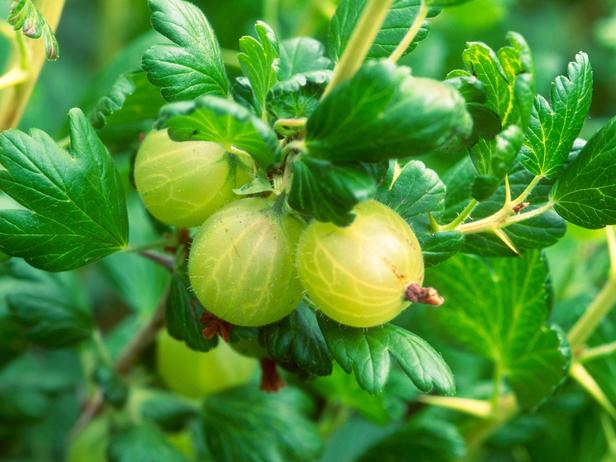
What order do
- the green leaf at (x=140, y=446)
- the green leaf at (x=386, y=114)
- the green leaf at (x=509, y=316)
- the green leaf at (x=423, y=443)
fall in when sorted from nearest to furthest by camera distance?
1. the green leaf at (x=386, y=114)
2. the green leaf at (x=509, y=316)
3. the green leaf at (x=140, y=446)
4. the green leaf at (x=423, y=443)

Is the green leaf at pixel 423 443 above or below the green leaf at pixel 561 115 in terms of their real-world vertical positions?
below

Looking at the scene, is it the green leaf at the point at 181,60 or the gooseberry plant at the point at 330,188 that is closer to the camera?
the gooseberry plant at the point at 330,188

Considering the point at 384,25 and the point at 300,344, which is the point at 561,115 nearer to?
the point at 384,25

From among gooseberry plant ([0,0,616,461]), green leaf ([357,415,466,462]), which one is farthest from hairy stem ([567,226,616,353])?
green leaf ([357,415,466,462])

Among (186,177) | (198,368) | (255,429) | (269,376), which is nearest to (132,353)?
(198,368)

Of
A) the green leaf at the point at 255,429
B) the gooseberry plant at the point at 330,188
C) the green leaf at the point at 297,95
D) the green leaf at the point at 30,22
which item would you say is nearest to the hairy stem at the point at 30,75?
the gooseberry plant at the point at 330,188

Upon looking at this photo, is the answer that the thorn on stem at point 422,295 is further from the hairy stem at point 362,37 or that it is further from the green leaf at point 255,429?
the green leaf at point 255,429

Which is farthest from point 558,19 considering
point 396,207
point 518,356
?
point 396,207

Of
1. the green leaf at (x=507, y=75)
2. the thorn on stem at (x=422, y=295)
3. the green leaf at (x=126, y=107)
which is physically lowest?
the green leaf at (x=126, y=107)
